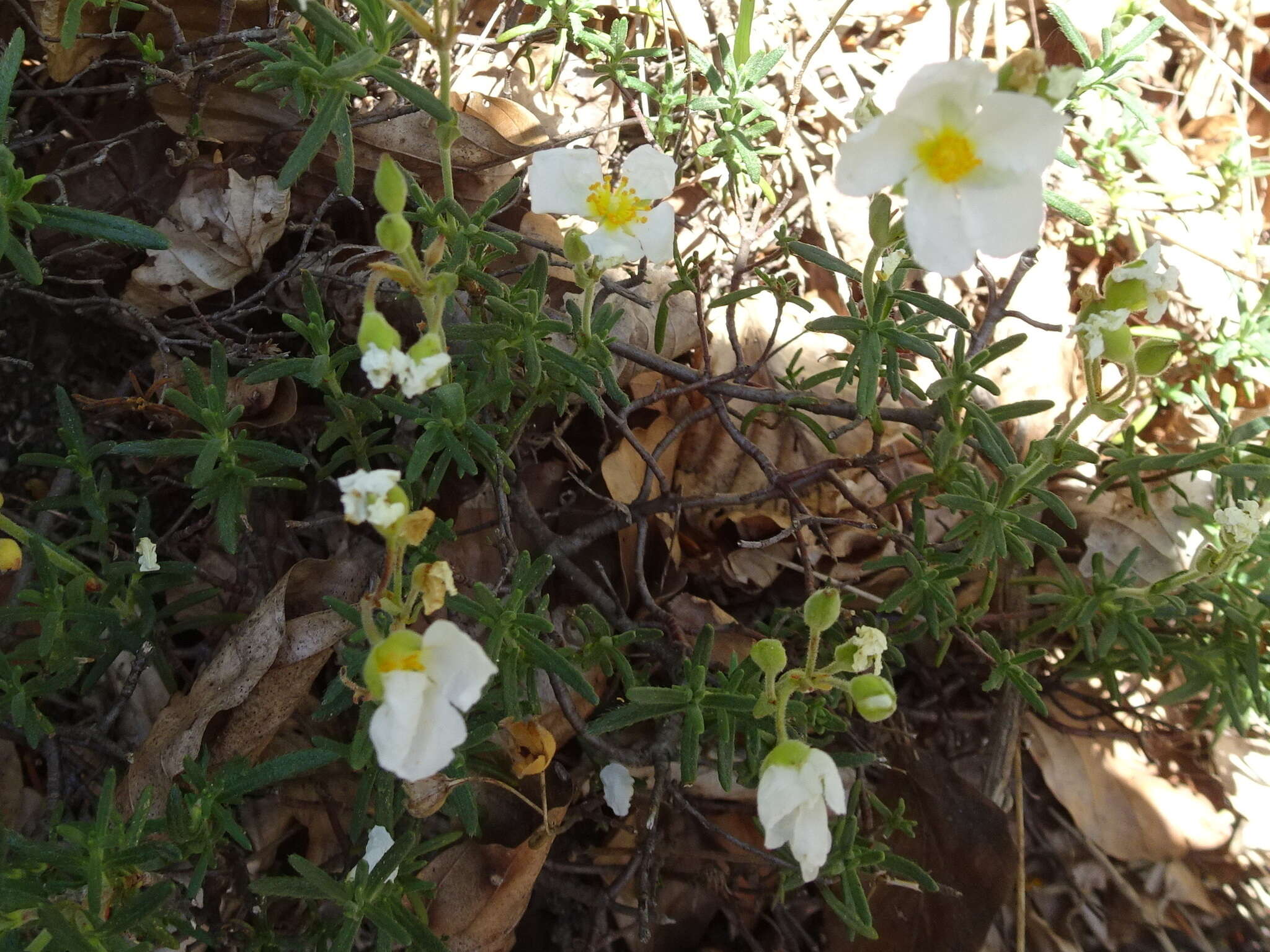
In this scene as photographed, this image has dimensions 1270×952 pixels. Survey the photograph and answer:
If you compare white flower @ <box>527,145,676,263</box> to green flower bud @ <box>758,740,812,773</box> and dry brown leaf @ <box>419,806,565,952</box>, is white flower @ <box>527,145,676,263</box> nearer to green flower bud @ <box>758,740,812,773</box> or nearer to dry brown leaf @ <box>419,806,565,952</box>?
green flower bud @ <box>758,740,812,773</box>

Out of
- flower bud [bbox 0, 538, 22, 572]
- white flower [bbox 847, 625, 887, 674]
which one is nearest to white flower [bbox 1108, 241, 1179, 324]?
white flower [bbox 847, 625, 887, 674]

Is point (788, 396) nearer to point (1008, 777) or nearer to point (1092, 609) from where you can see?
point (1092, 609)

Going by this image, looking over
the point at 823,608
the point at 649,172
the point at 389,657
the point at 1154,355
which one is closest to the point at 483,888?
the point at 389,657

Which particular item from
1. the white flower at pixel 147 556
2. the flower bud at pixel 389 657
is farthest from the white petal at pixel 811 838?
the white flower at pixel 147 556

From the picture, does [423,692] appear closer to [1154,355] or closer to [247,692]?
[247,692]

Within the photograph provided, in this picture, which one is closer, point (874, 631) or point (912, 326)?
point (874, 631)

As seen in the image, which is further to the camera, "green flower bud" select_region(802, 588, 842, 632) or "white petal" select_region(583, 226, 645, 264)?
"white petal" select_region(583, 226, 645, 264)

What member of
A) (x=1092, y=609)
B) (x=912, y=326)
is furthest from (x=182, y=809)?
(x=1092, y=609)
